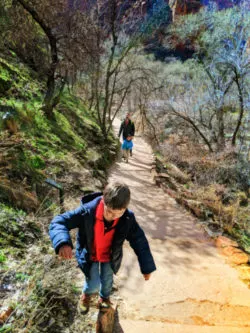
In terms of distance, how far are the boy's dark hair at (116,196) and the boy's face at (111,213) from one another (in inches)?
1.3

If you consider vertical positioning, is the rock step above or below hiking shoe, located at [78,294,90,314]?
below

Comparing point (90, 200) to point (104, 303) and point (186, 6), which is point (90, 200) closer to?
point (104, 303)

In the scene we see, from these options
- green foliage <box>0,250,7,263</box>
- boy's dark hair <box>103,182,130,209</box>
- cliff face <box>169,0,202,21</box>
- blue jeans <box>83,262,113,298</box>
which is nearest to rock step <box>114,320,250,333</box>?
blue jeans <box>83,262,113,298</box>

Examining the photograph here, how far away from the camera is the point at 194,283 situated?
141 inches

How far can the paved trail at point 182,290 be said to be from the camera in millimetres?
2809

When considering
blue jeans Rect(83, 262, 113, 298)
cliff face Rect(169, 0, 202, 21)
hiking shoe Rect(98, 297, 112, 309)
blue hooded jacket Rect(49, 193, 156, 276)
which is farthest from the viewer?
cliff face Rect(169, 0, 202, 21)

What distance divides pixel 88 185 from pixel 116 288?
8.53 ft

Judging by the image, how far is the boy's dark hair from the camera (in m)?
1.99

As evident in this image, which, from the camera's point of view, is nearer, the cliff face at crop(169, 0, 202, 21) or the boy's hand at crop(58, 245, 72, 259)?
the boy's hand at crop(58, 245, 72, 259)

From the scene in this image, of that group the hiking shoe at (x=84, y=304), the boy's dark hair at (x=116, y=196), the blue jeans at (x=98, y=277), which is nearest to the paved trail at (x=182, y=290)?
the hiking shoe at (x=84, y=304)

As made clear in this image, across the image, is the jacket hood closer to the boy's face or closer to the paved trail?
the boy's face

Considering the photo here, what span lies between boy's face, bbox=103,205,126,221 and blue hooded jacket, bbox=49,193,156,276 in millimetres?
116

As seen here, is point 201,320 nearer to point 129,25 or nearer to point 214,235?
point 214,235

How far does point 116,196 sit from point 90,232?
48cm
